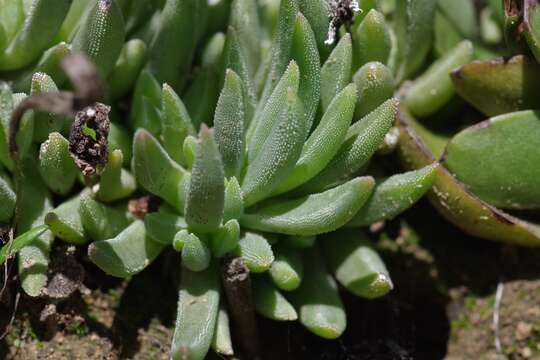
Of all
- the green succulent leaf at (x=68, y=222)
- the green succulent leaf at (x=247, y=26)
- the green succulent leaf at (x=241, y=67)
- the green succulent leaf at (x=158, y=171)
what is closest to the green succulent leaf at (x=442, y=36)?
the green succulent leaf at (x=247, y=26)

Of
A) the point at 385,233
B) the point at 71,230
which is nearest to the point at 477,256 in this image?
the point at 385,233

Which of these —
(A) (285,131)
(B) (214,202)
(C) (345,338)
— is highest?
(A) (285,131)

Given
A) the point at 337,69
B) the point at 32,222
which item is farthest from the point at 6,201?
the point at 337,69

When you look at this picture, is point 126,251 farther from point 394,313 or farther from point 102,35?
point 394,313

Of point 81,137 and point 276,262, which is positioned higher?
point 81,137

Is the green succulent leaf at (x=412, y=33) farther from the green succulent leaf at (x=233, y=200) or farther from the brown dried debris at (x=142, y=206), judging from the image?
the brown dried debris at (x=142, y=206)

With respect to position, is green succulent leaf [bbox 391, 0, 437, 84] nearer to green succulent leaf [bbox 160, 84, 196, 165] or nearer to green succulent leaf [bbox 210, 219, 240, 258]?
green succulent leaf [bbox 160, 84, 196, 165]

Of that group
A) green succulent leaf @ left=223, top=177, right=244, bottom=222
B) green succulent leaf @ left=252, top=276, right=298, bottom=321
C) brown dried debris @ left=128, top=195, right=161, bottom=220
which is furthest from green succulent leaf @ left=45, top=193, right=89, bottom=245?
green succulent leaf @ left=252, top=276, right=298, bottom=321

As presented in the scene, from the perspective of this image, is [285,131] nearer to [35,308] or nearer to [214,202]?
[214,202]
